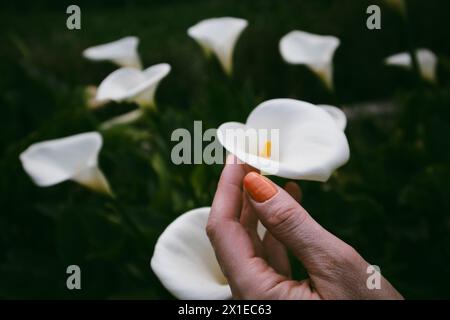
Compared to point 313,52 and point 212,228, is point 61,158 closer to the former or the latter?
point 212,228

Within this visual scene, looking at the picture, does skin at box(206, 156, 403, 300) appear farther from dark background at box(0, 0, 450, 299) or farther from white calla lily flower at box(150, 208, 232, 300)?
dark background at box(0, 0, 450, 299)

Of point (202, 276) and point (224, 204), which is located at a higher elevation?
point (224, 204)

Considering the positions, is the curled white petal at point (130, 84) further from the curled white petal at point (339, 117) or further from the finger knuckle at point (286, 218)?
the finger knuckle at point (286, 218)

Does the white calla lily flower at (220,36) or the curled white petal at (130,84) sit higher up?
the white calla lily flower at (220,36)

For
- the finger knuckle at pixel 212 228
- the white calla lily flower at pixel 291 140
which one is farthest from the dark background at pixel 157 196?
the finger knuckle at pixel 212 228

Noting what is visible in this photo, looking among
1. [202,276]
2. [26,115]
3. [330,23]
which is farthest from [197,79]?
[202,276]

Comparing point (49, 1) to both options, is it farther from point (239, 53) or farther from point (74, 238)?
point (74, 238)

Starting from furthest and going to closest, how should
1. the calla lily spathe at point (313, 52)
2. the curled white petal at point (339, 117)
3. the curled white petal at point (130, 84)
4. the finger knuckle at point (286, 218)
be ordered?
1. the calla lily spathe at point (313, 52)
2. the curled white petal at point (130, 84)
3. the curled white petal at point (339, 117)
4. the finger knuckle at point (286, 218)
